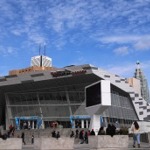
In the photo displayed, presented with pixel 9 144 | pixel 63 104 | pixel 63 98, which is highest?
pixel 63 98

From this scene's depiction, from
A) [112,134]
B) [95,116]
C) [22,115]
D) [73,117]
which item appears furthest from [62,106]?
[112,134]

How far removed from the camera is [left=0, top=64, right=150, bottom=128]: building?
61.2 meters

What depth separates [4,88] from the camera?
71.3m

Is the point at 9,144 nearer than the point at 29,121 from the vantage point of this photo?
Yes

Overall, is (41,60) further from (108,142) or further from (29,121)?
(108,142)

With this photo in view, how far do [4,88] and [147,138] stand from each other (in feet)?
156

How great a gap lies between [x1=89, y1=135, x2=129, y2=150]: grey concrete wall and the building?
3874 cm

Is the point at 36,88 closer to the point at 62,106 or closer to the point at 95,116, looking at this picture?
the point at 62,106

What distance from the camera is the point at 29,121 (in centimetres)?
7206

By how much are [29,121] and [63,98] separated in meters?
9.94

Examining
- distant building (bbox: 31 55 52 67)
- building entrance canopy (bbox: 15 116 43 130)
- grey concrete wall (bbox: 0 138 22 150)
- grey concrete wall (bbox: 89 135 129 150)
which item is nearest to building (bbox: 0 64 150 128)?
building entrance canopy (bbox: 15 116 43 130)

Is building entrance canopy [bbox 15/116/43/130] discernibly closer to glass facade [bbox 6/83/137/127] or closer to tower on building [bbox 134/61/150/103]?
glass facade [bbox 6/83/137/127]

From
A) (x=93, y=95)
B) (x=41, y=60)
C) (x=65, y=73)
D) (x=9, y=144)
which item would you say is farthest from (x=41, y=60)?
(x=9, y=144)

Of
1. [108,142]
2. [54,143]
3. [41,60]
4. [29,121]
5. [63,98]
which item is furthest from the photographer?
[41,60]
